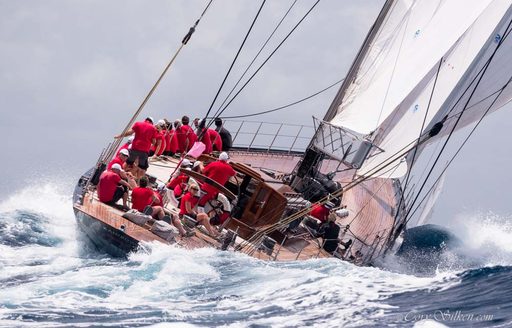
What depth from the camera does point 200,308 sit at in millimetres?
10562

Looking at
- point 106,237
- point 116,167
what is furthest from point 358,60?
point 106,237

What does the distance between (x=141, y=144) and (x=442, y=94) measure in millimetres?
5102

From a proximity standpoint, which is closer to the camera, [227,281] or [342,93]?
[227,281]

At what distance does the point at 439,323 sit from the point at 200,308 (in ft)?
8.06

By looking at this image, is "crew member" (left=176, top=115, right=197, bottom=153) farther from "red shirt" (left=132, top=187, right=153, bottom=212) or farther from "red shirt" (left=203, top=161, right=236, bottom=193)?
"red shirt" (left=132, top=187, right=153, bottom=212)

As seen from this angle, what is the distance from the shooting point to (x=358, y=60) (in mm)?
16547

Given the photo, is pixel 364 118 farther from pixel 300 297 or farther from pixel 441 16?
pixel 300 297

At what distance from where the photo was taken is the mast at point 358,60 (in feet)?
53.8

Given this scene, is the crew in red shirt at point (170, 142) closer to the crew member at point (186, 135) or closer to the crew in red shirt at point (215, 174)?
the crew member at point (186, 135)

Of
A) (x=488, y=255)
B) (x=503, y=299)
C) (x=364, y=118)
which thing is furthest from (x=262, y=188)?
(x=488, y=255)

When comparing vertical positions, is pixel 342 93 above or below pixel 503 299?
above

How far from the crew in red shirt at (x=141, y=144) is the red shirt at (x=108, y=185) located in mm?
1361

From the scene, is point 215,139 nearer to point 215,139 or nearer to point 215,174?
point 215,139

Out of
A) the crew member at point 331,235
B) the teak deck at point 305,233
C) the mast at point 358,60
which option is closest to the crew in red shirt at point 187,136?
the teak deck at point 305,233
